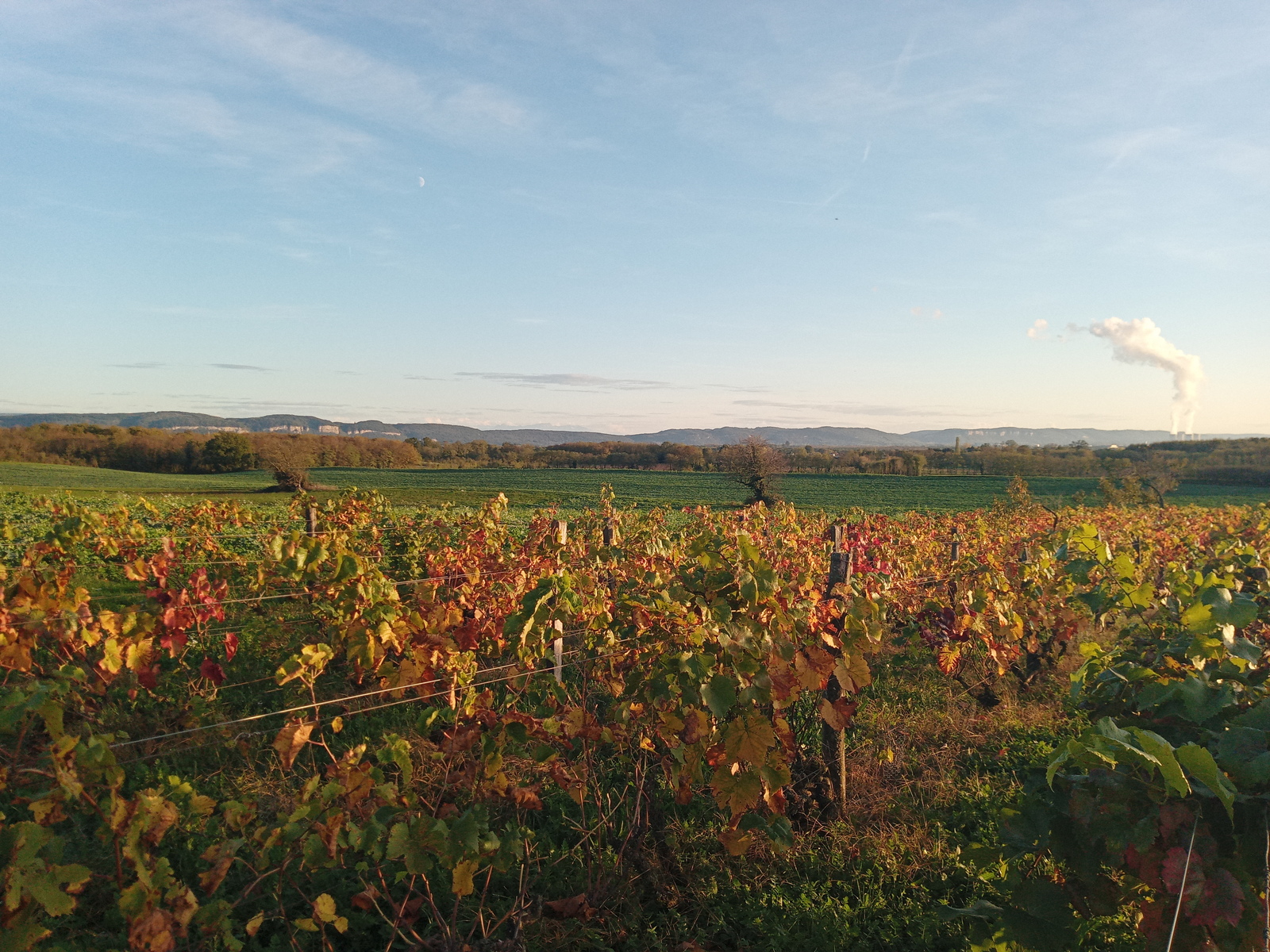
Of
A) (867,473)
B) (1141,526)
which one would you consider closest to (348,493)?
(1141,526)

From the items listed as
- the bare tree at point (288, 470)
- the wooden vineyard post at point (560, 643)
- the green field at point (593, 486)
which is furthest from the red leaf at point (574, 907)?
the bare tree at point (288, 470)

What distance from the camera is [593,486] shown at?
2004 inches

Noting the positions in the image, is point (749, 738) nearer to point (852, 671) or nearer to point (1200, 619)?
point (852, 671)

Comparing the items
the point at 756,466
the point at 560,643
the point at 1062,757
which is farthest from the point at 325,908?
the point at 756,466

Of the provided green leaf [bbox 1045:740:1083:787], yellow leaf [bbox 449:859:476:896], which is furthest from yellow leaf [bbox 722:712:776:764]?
green leaf [bbox 1045:740:1083:787]

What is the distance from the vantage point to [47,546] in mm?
5523

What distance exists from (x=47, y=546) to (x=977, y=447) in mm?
83126

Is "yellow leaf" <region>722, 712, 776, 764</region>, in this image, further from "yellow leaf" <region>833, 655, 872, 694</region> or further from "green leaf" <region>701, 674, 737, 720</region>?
"yellow leaf" <region>833, 655, 872, 694</region>

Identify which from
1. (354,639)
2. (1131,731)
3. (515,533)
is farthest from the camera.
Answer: (515,533)

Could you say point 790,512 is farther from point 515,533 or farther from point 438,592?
point 438,592

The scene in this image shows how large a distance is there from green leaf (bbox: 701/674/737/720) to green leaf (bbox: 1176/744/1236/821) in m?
1.43

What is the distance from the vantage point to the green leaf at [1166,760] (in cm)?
157

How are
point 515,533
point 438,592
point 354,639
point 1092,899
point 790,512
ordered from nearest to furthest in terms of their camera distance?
point 1092,899, point 354,639, point 438,592, point 515,533, point 790,512

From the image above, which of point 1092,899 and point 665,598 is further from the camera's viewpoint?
point 665,598
